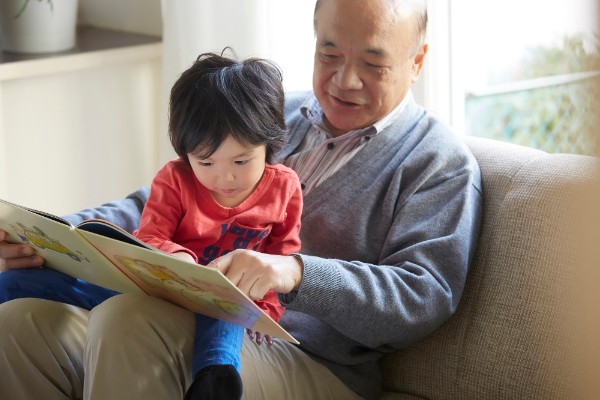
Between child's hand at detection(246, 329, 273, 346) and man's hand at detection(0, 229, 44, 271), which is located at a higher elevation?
man's hand at detection(0, 229, 44, 271)

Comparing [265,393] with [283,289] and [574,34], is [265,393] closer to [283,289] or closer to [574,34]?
[283,289]

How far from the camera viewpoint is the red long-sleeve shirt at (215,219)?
66.2 inches

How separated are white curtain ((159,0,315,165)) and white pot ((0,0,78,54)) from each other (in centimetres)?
33

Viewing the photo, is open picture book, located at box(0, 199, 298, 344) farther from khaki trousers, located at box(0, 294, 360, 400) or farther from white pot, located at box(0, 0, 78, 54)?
white pot, located at box(0, 0, 78, 54)

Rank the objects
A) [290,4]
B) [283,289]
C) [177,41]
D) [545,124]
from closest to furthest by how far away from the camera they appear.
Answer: [283,289] < [290,4] < [177,41] < [545,124]

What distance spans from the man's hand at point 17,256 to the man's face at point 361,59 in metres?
0.63

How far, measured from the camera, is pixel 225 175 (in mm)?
1636

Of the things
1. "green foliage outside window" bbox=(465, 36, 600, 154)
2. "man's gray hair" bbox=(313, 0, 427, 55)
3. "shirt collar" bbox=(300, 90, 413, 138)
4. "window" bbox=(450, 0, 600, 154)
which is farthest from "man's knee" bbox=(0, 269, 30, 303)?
"green foliage outside window" bbox=(465, 36, 600, 154)

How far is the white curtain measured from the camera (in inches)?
95.6

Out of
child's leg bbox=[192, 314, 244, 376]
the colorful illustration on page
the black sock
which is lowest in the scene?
the black sock

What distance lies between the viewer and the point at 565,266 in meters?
1.61

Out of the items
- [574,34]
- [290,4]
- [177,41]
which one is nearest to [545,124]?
[574,34]

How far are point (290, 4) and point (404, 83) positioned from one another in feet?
2.15

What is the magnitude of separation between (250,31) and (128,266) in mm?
1166
